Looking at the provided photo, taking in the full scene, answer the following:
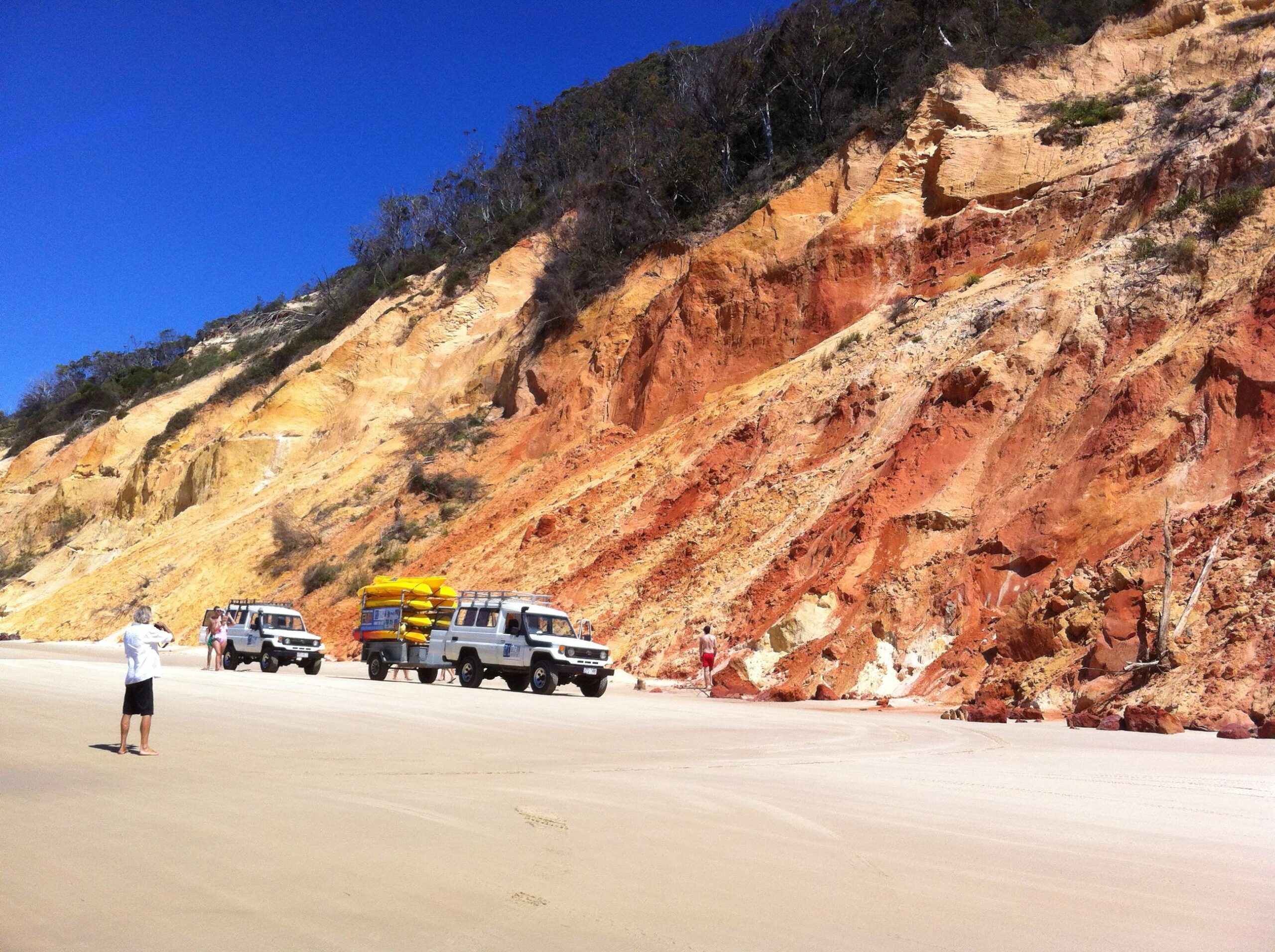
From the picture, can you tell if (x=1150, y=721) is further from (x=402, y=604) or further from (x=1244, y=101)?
(x=1244, y=101)

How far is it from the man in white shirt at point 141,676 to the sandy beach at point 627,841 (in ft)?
1.03

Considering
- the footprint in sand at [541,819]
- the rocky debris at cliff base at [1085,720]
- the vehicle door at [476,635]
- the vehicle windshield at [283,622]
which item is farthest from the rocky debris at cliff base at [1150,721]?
the vehicle windshield at [283,622]

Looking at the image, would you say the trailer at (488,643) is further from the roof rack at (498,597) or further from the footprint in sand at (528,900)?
the footprint in sand at (528,900)

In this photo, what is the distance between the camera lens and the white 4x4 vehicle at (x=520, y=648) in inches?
802

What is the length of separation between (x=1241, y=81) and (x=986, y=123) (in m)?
7.30

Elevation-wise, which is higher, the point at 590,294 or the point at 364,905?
the point at 590,294

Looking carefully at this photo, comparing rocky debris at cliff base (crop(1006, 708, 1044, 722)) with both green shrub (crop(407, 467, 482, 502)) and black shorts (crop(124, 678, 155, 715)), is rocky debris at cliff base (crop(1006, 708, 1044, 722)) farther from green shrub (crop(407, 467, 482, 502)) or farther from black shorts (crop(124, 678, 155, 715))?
green shrub (crop(407, 467, 482, 502))

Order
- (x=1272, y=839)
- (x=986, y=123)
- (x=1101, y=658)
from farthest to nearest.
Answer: (x=986, y=123) < (x=1101, y=658) < (x=1272, y=839)

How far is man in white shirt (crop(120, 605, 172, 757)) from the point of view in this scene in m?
9.83

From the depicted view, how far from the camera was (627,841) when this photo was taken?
263 inches

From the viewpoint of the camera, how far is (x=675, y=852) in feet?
20.9

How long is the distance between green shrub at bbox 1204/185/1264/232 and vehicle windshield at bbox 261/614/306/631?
22.9m

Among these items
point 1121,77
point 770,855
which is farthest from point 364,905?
point 1121,77

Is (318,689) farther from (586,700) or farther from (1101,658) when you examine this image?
(1101,658)
